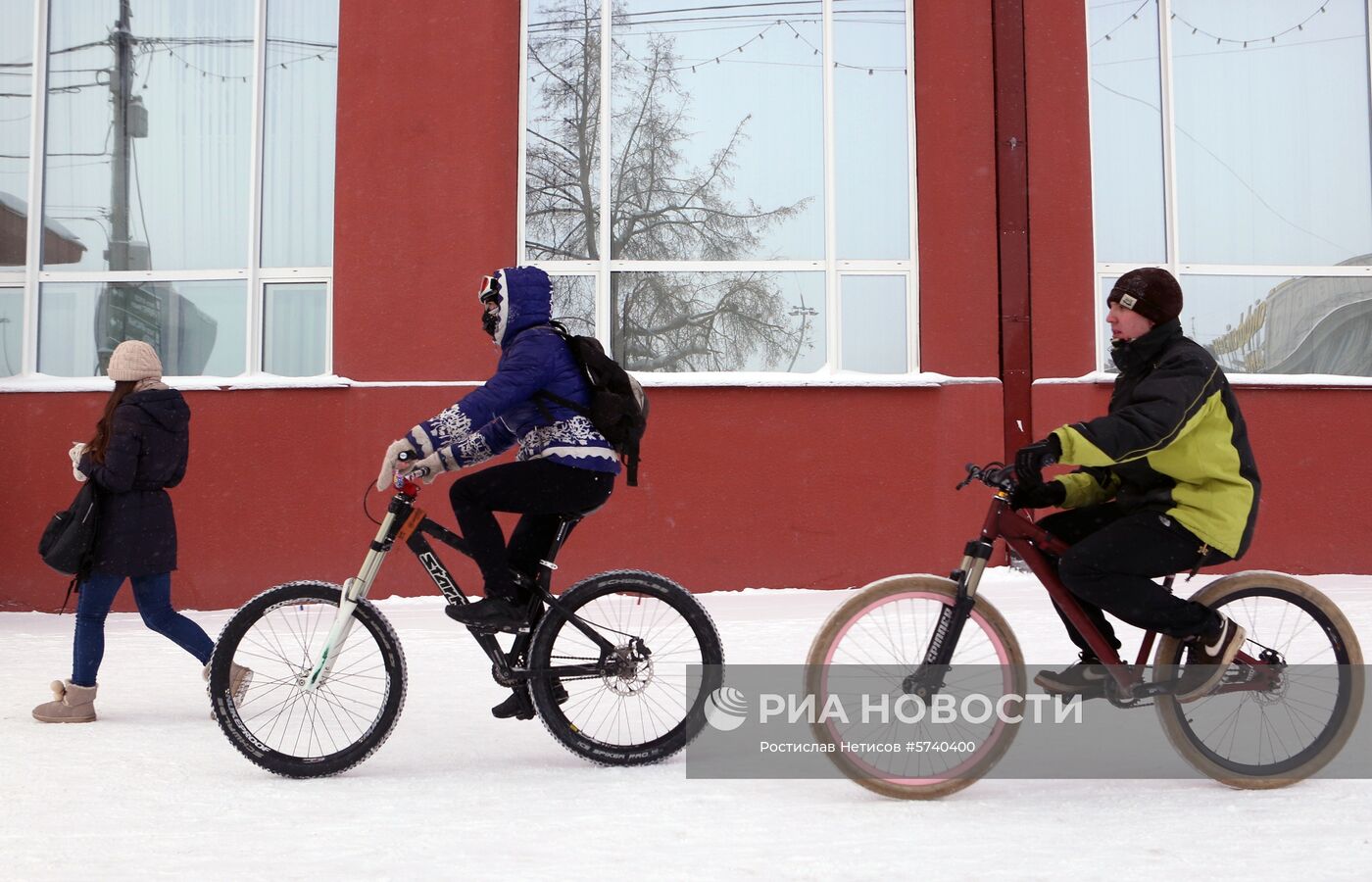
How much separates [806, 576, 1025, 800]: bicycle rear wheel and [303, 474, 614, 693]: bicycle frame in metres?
0.87

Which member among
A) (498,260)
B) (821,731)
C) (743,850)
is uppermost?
(498,260)

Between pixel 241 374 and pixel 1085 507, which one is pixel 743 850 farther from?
pixel 241 374

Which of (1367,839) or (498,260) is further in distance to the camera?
(498,260)

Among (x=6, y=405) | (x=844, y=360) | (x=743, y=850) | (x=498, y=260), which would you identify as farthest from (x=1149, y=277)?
(x=6, y=405)

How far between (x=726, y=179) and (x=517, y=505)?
5.07m

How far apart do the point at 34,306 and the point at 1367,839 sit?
29.1 ft

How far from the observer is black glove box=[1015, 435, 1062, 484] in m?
3.68

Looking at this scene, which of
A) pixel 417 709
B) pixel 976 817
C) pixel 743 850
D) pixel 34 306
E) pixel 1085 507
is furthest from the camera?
pixel 34 306

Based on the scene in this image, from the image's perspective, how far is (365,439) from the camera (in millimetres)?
8484

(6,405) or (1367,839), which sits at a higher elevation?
(6,405)

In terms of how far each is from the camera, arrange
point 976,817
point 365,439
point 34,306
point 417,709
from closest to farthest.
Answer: point 976,817, point 417,709, point 365,439, point 34,306

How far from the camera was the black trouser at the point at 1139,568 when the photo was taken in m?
3.90

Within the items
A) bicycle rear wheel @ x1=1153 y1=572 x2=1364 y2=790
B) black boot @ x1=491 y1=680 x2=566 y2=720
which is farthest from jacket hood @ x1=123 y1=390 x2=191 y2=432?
bicycle rear wheel @ x1=1153 y1=572 x2=1364 y2=790

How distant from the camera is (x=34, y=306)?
912 cm
